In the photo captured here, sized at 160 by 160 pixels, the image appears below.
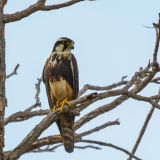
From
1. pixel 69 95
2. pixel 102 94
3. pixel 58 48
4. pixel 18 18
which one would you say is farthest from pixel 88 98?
pixel 58 48

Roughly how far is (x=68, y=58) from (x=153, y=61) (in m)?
2.86

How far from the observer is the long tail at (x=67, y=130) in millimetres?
5277

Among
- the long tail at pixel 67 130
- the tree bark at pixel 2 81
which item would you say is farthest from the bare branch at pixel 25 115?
the long tail at pixel 67 130

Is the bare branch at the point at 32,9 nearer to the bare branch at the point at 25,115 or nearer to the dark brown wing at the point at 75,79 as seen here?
the bare branch at the point at 25,115

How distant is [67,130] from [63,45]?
1.47 m

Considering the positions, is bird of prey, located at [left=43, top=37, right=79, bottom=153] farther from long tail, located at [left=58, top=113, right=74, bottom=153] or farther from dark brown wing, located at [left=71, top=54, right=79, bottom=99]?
long tail, located at [left=58, top=113, right=74, bottom=153]

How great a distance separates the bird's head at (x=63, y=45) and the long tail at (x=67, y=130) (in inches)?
44.1

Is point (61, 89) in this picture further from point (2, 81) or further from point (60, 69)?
point (2, 81)

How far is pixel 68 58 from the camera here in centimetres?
653

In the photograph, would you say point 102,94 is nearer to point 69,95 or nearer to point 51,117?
point 51,117

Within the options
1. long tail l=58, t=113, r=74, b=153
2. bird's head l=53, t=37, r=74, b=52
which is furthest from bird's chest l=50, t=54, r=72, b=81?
long tail l=58, t=113, r=74, b=153

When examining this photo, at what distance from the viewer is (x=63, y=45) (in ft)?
22.4

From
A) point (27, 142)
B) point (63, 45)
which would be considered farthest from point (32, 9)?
point (63, 45)

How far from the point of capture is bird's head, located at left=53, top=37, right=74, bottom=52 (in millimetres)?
6770
